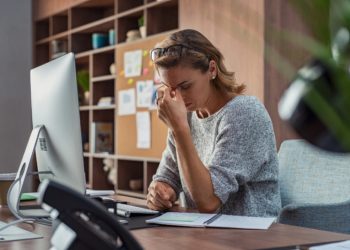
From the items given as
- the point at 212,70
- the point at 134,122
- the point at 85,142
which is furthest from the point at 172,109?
the point at 85,142

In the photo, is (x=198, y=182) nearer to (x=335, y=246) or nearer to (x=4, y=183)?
(x=335, y=246)

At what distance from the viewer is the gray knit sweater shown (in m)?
1.79

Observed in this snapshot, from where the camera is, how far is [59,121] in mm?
1544

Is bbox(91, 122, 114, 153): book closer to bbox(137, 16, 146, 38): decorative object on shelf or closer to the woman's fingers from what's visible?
bbox(137, 16, 146, 38): decorative object on shelf

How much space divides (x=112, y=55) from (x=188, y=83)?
338 centimetres

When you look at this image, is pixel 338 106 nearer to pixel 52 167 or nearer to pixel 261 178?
pixel 52 167

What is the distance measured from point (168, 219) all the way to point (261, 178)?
0.45m

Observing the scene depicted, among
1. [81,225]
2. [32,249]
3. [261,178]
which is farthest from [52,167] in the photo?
[81,225]

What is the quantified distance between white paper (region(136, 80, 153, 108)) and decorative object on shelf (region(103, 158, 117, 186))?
752 millimetres

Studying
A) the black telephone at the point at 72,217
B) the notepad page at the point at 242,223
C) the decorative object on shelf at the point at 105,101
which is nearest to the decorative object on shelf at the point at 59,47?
the decorative object on shelf at the point at 105,101

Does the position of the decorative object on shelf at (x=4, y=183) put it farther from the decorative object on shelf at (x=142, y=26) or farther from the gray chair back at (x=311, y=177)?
the decorative object on shelf at (x=142, y=26)

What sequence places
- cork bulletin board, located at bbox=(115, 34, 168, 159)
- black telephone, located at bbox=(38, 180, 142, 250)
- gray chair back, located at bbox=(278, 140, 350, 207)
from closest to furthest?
black telephone, located at bbox=(38, 180, 142, 250)
gray chair back, located at bbox=(278, 140, 350, 207)
cork bulletin board, located at bbox=(115, 34, 168, 159)

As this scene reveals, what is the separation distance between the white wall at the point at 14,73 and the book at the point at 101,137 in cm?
185

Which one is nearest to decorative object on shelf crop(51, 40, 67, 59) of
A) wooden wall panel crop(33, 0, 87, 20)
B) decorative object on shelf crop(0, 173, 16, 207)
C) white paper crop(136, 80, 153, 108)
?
wooden wall panel crop(33, 0, 87, 20)
